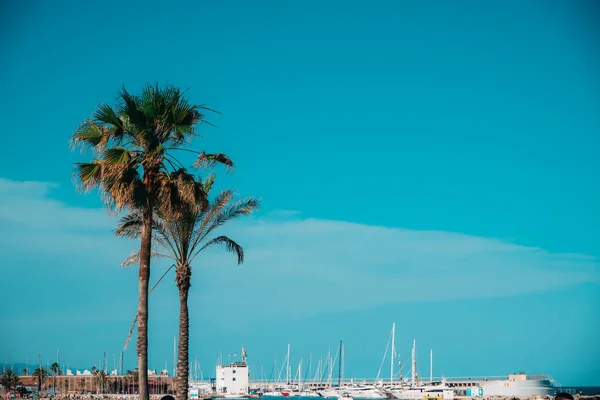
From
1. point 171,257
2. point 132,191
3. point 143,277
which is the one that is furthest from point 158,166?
point 171,257

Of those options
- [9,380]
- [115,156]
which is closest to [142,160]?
[115,156]

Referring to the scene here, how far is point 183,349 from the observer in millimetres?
25141

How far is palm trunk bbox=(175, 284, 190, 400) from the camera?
24359mm

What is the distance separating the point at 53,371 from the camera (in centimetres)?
17725

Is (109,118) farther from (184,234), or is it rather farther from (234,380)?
(234,380)

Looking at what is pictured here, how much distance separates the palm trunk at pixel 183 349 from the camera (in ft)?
79.9

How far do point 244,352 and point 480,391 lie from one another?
60492mm

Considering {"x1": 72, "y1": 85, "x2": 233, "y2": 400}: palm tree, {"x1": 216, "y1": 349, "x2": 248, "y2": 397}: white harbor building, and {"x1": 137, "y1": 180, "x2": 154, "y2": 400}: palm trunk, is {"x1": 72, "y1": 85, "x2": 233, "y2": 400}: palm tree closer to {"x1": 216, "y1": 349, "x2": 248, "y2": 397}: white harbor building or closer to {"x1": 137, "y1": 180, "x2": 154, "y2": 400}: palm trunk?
{"x1": 137, "y1": 180, "x2": 154, "y2": 400}: palm trunk

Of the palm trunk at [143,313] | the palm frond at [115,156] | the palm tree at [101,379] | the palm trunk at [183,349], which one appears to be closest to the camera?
the palm frond at [115,156]

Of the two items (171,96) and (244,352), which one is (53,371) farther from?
(171,96)

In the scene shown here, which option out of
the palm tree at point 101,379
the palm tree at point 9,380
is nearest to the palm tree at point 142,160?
the palm tree at point 9,380

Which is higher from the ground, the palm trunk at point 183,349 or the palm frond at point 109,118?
the palm frond at point 109,118

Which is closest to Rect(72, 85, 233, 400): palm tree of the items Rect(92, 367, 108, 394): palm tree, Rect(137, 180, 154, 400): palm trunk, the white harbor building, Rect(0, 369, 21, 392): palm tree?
Rect(137, 180, 154, 400): palm trunk

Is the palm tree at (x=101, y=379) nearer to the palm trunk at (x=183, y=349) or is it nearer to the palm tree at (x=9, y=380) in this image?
the palm tree at (x=9, y=380)
